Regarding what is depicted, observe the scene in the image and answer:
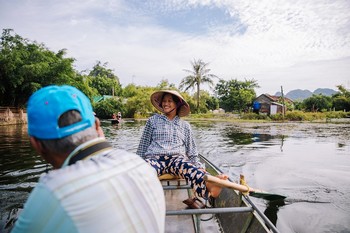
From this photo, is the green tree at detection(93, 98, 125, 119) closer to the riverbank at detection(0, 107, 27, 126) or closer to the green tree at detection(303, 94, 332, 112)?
the riverbank at detection(0, 107, 27, 126)

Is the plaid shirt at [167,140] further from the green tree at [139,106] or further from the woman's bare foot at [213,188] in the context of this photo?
the green tree at [139,106]

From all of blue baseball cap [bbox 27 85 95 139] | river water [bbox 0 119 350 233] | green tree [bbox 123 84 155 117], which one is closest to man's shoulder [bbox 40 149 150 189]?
blue baseball cap [bbox 27 85 95 139]

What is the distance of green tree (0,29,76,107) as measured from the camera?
20.0 m

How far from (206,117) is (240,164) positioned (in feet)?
94.0

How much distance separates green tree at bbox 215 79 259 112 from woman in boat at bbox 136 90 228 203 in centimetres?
3914

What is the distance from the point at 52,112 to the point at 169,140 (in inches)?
108

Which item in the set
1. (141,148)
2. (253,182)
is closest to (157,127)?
(141,148)

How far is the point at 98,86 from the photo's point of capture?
A: 47.2m

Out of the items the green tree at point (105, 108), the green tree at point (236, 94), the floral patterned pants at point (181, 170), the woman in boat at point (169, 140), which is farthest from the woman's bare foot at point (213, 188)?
the green tree at point (236, 94)

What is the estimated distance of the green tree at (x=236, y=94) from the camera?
41.9m

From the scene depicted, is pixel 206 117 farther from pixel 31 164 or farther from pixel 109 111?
pixel 31 164

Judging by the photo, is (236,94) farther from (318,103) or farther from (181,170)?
(181,170)

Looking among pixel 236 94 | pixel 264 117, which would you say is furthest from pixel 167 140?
pixel 236 94

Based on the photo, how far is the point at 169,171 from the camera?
3.47m
